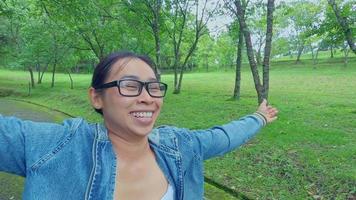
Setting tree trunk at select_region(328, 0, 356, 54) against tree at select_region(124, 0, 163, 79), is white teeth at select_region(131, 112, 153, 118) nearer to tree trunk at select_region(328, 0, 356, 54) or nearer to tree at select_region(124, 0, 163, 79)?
tree trunk at select_region(328, 0, 356, 54)

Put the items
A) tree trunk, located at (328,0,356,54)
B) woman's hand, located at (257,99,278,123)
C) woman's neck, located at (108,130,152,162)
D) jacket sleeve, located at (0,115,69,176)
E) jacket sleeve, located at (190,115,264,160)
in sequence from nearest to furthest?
1. jacket sleeve, located at (0,115,69,176)
2. woman's neck, located at (108,130,152,162)
3. jacket sleeve, located at (190,115,264,160)
4. woman's hand, located at (257,99,278,123)
5. tree trunk, located at (328,0,356,54)

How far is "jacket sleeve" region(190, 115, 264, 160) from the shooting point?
87.0 inches

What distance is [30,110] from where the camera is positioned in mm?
19484

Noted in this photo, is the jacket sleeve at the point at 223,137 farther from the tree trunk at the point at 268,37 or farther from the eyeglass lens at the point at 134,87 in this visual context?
the tree trunk at the point at 268,37

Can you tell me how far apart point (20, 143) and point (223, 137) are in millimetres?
1133

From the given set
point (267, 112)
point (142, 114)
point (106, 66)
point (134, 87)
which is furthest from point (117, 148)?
point (267, 112)

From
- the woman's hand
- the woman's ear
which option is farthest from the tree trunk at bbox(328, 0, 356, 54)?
the woman's ear

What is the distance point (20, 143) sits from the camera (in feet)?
5.35

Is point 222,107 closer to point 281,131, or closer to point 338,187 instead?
point 281,131

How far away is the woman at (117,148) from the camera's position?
163 cm

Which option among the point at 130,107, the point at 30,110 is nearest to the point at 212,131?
the point at 130,107

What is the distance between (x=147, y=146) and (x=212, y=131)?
465mm

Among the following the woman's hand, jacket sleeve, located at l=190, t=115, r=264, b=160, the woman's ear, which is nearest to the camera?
the woman's ear

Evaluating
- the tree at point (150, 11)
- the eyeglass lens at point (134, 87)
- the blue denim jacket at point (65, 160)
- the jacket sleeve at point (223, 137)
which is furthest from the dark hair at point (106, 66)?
the tree at point (150, 11)
